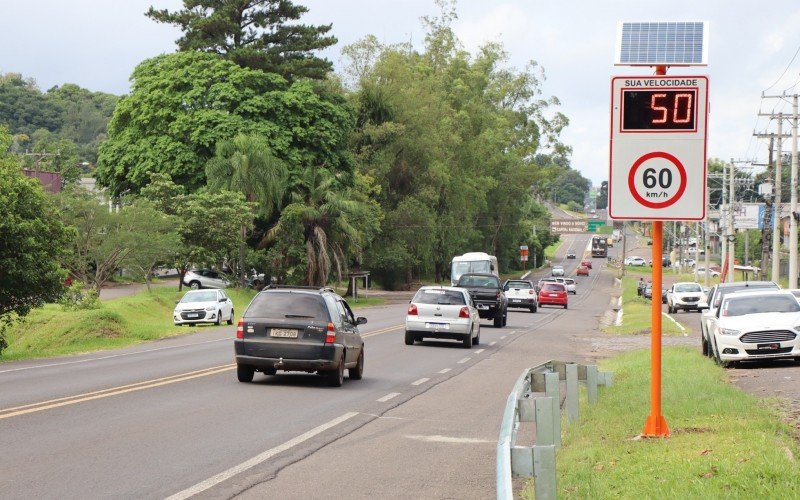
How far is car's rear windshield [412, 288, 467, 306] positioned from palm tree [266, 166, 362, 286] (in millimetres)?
33926

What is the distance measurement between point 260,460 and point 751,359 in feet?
48.9

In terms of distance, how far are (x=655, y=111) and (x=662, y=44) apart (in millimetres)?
700

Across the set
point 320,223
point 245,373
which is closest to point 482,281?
point 320,223

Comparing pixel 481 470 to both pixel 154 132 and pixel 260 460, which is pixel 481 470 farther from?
pixel 154 132

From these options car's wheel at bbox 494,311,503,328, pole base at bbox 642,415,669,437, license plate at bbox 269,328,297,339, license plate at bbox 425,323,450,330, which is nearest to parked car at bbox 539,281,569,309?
car's wheel at bbox 494,311,503,328

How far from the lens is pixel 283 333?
18375mm

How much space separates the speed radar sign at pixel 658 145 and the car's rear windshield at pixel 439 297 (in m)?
18.9

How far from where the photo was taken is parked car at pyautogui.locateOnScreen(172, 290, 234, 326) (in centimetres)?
4294

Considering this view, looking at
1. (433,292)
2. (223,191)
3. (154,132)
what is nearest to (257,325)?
(433,292)

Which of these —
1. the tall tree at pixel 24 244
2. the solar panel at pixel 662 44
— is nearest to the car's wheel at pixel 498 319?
the tall tree at pixel 24 244

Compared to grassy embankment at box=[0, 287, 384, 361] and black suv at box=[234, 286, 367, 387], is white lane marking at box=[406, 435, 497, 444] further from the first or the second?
grassy embankment at box=[0, 287, 384, 361]

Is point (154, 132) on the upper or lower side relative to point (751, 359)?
upper

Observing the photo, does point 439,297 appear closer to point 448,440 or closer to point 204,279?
point 448,440

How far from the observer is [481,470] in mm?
10828
